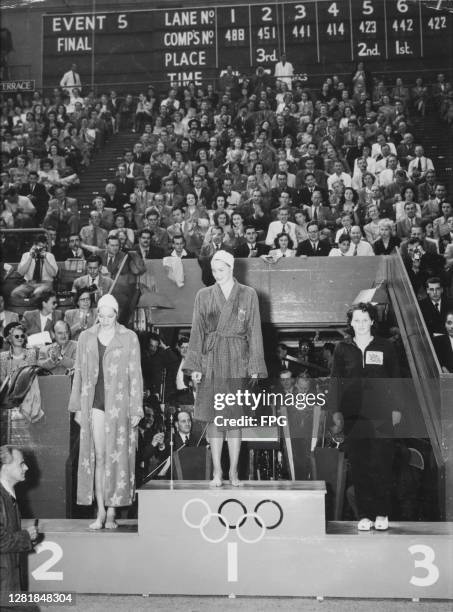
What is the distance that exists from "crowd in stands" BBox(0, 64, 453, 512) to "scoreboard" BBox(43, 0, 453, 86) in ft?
0.79

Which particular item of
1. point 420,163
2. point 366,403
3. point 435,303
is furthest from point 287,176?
point 366,403

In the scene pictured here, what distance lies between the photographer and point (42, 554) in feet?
13.5

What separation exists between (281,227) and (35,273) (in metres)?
2.14

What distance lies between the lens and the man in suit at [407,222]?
7207mm

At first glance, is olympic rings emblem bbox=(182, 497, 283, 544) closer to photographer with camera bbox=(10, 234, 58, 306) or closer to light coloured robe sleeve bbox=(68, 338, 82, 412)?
light coloured robe sleeve bbox=(68, 338, 82, 412)

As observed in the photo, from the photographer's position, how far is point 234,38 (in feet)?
28.3

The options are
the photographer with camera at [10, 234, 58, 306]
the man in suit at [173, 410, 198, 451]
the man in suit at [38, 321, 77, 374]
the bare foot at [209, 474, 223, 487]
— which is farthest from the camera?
the photographer with camera at [10, 234, 58, 306]

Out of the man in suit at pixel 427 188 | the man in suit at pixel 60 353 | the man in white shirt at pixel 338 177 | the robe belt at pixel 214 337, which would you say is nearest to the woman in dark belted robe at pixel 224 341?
the robe belt at pixel 214 337

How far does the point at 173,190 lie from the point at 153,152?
2.89 ft

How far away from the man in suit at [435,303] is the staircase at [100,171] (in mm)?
3485

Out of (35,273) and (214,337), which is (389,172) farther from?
(214,337)

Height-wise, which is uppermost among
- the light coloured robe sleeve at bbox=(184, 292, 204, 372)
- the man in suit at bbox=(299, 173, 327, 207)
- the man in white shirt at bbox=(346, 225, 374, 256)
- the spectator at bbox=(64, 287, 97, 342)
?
the man in suit at bbox=(299, 173, 327, 207)

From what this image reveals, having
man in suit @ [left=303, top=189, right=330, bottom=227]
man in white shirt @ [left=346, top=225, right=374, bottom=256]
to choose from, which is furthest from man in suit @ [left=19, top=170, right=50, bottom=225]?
man in white shirt @ [left=346, top=225, right=374, bottom=256]

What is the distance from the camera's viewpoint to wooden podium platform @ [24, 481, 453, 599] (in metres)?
3.94
